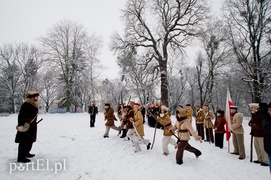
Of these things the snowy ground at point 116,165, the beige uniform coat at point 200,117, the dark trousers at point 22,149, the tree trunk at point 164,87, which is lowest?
→ the snowy ground at point 116,165

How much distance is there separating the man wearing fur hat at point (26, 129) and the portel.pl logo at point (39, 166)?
20cm

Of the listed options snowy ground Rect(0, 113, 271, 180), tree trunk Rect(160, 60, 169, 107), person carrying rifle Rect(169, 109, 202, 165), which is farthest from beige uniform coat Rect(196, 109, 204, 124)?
tree trunk Rect(160, 60, 169, 107)

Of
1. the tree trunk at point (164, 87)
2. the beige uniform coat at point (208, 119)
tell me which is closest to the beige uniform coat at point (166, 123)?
the beige uniform coat at point (208, 119)

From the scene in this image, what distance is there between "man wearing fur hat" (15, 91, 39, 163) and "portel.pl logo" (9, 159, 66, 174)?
0.20 m

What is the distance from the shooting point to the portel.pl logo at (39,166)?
460 centimetres

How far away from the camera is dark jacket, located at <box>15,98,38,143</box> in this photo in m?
4.91

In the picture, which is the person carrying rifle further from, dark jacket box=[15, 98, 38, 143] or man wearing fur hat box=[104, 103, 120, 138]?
dark jacket box=[15, 98, 38, 143]

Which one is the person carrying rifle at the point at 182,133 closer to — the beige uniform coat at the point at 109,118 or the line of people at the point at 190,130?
the line of people at the point at 190,130

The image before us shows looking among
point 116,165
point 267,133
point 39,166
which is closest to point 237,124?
point 267,133

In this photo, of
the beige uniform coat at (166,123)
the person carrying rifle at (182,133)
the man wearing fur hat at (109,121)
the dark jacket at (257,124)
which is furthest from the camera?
the man wearing fur hat at (109,121)

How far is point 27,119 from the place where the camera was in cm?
507

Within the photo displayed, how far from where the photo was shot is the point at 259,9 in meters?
17.1

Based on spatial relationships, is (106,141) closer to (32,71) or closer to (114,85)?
(32,71)

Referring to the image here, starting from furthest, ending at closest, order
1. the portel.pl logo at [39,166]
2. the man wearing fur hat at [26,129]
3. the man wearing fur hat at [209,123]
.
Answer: the man wearing fur hat at [209,123]
the man wearing fur hat at [26,129]
the portel.pl logo at [39,166]
